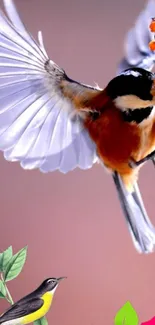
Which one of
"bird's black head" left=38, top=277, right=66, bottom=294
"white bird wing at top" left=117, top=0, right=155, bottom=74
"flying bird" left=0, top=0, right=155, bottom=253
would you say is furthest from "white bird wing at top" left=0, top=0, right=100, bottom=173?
"bird's black head" left=38, top=277, right=66, bottom=294

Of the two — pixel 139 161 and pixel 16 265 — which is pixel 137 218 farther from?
pixel 16 265

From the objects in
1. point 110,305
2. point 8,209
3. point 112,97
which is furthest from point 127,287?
point 112,97

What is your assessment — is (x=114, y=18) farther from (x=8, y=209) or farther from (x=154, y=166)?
(x=8, y=209)

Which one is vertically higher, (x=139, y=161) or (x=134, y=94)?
(x=134, y=94)

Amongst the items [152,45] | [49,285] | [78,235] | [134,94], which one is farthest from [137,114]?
[49,285]

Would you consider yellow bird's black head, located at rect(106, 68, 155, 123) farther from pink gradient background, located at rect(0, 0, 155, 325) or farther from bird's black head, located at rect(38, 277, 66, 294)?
bird's black head, located at rect(38, 277, 66, 294)
